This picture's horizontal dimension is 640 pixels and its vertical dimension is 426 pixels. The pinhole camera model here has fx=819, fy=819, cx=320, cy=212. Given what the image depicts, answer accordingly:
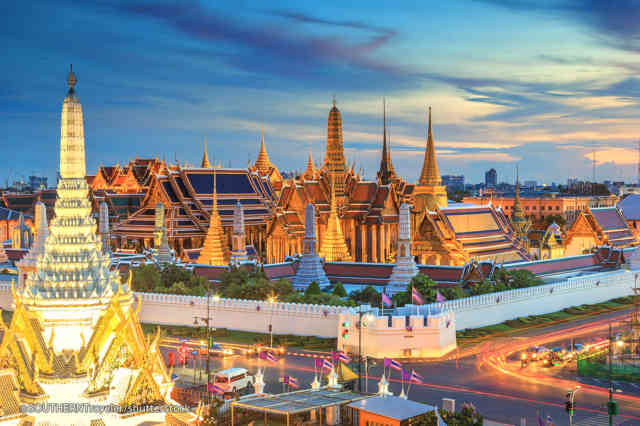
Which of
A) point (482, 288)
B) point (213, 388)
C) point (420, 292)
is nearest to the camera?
point (213, 388)

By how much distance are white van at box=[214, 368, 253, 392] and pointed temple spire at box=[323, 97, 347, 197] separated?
34.5m

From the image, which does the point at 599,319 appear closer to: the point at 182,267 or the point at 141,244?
the point at 182,267

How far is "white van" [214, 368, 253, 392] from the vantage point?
24.6 metres

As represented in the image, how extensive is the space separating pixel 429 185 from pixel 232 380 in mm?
37190

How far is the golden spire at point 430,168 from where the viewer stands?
2363 inches

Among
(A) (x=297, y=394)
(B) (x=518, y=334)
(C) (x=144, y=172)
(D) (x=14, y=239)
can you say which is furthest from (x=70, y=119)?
(C) (x=144, y=172)

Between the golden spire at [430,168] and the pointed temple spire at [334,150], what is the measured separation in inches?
234

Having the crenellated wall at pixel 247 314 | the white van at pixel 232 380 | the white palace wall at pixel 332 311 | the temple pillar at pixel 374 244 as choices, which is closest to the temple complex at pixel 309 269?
the crenellated wall at pixel 247 314

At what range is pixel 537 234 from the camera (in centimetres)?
8600

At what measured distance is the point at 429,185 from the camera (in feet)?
196

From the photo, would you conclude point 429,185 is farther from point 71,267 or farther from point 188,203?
point 71,267

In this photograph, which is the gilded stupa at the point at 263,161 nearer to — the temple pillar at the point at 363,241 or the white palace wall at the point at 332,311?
the temple pillar at the point at 363,241

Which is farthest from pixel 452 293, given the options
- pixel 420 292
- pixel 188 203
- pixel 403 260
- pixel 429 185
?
pixel 188 203

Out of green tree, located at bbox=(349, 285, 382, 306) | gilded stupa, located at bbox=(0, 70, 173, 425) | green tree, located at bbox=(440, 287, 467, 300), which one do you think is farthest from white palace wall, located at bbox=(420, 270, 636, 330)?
A: gilded stupa, located at bbox=(0, 70, 173, 425)
